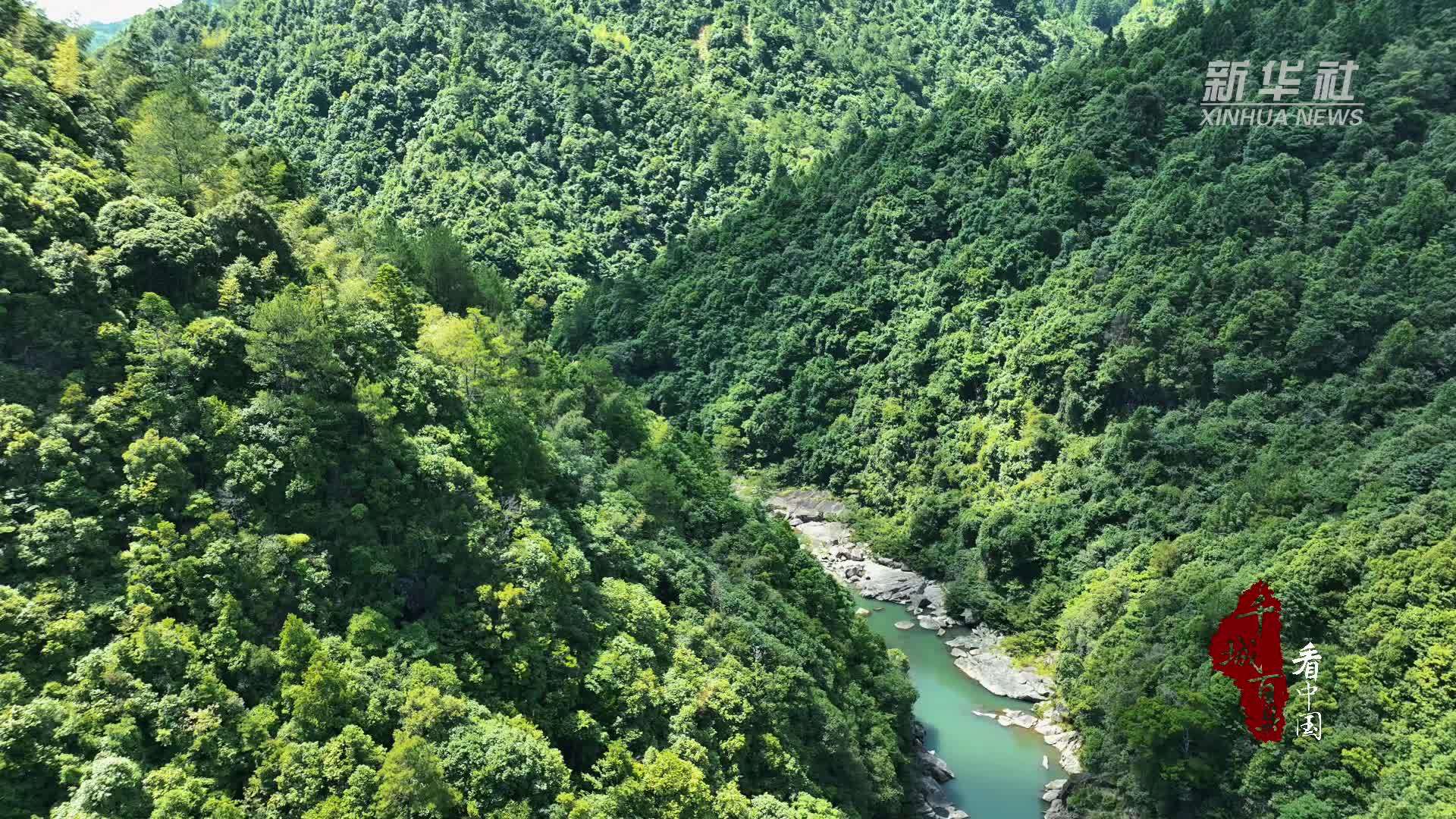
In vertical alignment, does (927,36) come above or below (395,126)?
above

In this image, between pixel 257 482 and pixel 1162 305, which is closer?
pixel 257 482

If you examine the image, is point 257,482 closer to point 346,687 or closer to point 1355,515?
point 346,687

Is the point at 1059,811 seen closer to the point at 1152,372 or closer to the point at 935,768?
the point at 935,768

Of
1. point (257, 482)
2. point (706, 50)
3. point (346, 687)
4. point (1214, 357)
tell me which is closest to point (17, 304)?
point (257, 482)

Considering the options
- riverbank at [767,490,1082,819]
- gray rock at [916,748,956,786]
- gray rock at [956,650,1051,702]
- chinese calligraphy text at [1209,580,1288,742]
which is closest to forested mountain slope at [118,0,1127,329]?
riverbank at [767,490,1082,819]
